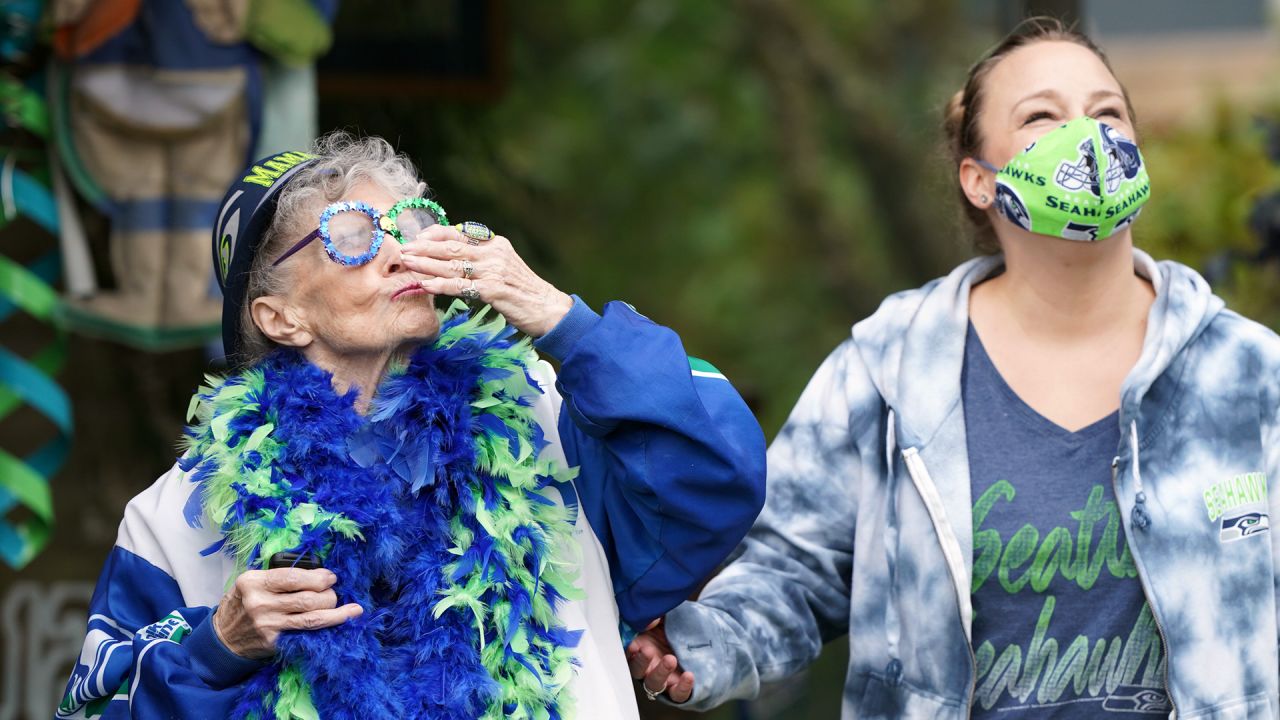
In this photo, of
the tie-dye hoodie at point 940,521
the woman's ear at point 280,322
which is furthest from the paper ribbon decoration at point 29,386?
the tie-dye hoodie at point 940,521

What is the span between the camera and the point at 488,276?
213 cm

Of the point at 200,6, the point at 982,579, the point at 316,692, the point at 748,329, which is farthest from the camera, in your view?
the point at 748,329

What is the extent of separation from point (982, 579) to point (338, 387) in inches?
41.3

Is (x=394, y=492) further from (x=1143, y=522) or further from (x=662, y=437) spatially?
(x=1143, y=522)

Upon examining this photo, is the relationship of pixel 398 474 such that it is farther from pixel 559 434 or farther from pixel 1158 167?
pixel 1158 167

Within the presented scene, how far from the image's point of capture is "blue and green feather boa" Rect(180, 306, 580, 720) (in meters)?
2.10

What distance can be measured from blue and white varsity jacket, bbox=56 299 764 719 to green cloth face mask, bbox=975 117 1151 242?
0.62 m

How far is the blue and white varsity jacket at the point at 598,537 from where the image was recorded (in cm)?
212

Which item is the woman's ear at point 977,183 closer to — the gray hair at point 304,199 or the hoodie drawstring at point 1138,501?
the hoodie drawstring at point 1138,501

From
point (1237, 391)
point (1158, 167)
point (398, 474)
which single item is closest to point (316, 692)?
point (398, 474)

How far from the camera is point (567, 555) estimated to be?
2.28m

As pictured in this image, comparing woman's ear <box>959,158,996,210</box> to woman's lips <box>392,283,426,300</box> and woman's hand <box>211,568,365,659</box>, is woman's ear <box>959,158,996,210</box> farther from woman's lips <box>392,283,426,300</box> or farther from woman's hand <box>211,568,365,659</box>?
woman's hand <box>211,568,365,659</box>

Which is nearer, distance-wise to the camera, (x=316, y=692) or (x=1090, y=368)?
(x=316, y=692)

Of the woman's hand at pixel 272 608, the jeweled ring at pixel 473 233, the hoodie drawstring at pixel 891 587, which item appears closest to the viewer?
the woman's hand at pixel 272 608
